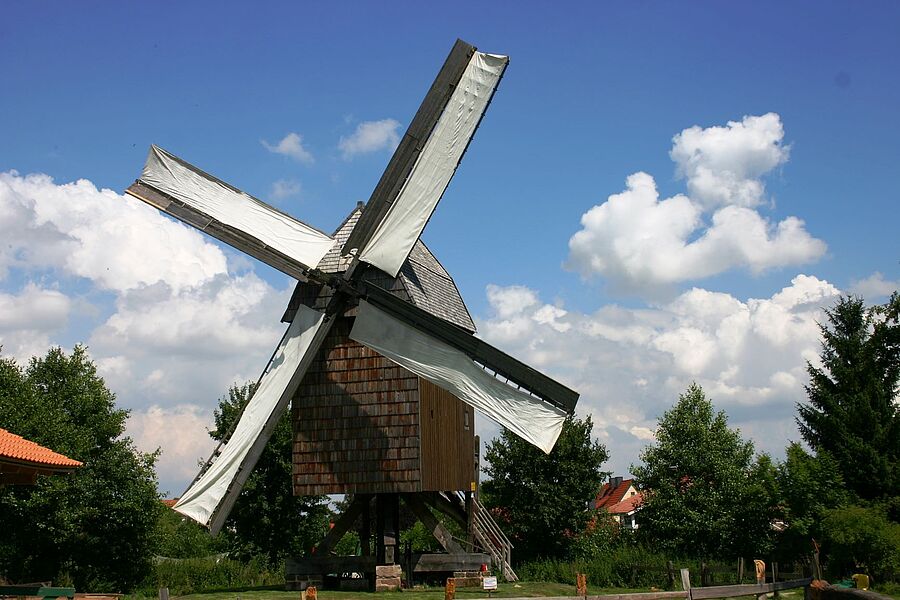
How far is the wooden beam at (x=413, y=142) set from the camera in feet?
53.1

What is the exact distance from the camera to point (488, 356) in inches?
590

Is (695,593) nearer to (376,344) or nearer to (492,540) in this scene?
(376,344)

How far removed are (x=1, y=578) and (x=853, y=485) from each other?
79.8 ft

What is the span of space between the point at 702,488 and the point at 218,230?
1923 centimetres

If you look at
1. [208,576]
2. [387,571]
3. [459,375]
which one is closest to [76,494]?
[208,576]

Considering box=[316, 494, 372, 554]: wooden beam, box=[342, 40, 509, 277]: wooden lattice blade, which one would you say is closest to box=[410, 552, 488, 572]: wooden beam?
box=[316, 494, 372, 554]: wooden beam

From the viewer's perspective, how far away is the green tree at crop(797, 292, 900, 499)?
25734 millimetres

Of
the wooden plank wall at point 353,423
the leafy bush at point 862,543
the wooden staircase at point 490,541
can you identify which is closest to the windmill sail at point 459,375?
the wooden plank wall at point 353,423

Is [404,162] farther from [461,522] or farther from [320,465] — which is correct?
[461,522]

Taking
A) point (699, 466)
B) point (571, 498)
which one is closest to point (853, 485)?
point (699, 466)

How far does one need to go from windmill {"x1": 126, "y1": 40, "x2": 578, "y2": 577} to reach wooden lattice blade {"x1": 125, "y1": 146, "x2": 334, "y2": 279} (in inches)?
1.1

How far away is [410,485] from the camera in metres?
17.5

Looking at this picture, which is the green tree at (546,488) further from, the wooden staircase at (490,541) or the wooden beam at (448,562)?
the wooden beam at (448,562)

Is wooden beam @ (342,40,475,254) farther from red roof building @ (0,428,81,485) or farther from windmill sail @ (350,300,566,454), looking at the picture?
red roof building @ (0,428,81,485)
